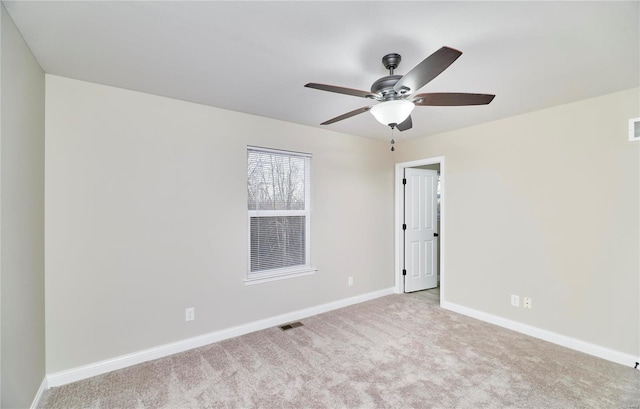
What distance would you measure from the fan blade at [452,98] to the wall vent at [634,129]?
1743mm

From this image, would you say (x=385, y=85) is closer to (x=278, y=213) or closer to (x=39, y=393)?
(x=278, y=213)

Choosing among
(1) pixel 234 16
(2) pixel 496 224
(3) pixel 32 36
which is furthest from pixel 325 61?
(2) pixel 496 224

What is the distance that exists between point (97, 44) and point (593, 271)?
435cm

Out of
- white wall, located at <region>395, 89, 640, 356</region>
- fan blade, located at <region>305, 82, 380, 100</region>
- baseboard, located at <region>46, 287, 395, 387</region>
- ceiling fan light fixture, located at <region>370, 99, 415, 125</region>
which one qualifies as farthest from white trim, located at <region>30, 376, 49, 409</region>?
white wall, located at <region>395, 89, 640, 356</region>

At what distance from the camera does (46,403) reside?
2.04 m

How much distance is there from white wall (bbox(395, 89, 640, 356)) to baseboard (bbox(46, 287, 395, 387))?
1888mm

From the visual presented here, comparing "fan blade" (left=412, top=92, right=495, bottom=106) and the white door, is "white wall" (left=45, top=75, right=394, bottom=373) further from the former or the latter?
"fan blade" (left=412, top=92, right=495, bottom=106)

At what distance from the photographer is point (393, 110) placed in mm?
1816

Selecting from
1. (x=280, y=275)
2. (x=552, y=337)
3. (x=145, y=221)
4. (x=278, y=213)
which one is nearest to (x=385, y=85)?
(x=278, y=213)

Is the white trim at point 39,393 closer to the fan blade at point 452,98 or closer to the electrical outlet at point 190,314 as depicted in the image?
the electrical outlet at point 190,314

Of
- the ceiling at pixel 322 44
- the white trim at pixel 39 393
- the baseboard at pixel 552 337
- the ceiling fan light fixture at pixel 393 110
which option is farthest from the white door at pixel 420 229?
the white trim at pixel 39 393

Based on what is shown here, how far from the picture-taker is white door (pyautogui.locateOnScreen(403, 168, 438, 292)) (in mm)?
4656

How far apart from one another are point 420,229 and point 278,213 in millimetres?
2485

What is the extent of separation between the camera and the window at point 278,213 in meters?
3.33
